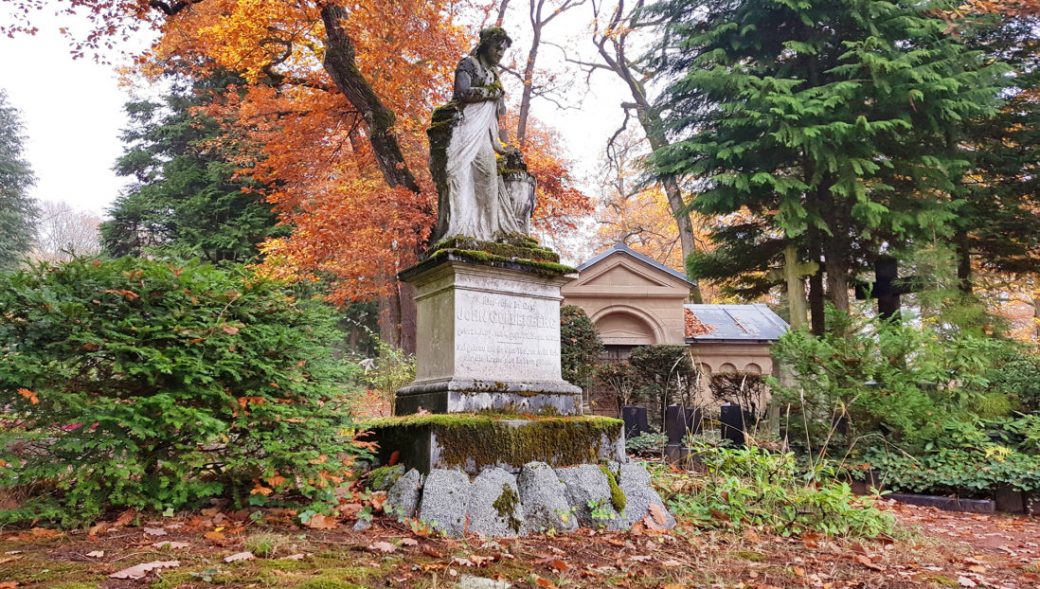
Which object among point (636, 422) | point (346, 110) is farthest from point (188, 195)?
point (636, 422)

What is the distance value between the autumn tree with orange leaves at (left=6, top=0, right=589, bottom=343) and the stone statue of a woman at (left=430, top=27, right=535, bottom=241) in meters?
6.36

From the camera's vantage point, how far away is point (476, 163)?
6273mm

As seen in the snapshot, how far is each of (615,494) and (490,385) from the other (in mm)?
1336

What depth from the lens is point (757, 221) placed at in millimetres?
14773

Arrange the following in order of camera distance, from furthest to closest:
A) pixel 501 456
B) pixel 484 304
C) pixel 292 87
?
pixel 292 87, pixel 484 304, pixel 501 456

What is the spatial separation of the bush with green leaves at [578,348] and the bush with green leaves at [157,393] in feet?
28.0

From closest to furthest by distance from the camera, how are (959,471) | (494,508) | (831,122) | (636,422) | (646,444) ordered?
(494,508) < (959,471) < (646,444) < (636,422) < (831,122)

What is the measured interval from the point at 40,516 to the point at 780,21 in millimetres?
15191

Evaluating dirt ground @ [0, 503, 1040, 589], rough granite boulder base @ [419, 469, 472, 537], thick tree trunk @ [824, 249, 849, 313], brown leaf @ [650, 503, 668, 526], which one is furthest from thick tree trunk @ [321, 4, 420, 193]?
dirt ground @ [0, 503, 1040, 589]

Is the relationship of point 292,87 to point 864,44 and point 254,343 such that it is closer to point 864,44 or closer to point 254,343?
point 864,44

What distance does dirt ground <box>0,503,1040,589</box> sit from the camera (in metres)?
2.94

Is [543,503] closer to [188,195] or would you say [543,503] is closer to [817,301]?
[817,301]

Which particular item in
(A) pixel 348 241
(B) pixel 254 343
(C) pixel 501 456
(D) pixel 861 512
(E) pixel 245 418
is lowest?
(D) pixel 861 512

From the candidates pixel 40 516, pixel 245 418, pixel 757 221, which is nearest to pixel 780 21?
pixel 757 221
